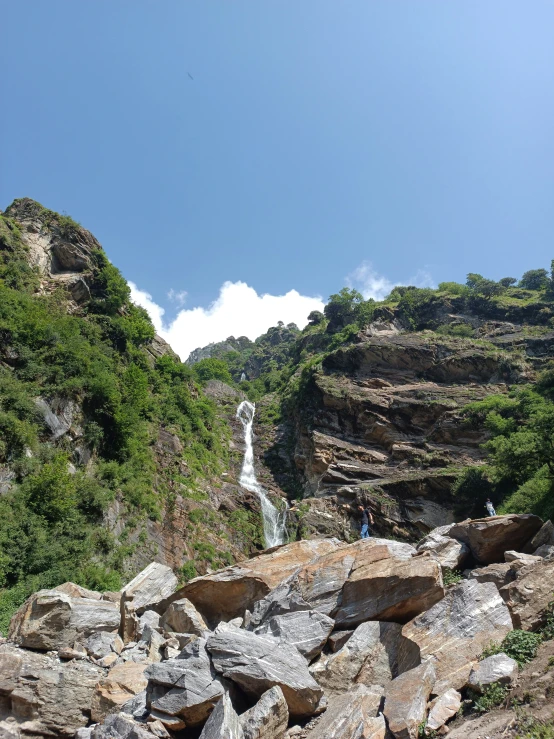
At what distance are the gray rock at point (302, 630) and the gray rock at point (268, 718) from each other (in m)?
1.53

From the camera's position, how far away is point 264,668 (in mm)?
6105

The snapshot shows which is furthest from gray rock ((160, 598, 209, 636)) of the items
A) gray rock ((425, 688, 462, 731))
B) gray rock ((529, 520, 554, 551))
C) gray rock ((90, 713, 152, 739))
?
gray rock ((529, 520, 554, 551))

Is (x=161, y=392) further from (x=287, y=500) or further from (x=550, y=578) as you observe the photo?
(x=550, y=578)

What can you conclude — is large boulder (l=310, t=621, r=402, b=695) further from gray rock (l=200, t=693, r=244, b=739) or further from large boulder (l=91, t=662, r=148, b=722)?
large boulder (l=91, t=662, r=148, b=722)

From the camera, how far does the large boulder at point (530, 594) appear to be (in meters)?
6.75

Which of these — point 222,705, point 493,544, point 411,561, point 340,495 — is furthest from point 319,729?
point 340,495

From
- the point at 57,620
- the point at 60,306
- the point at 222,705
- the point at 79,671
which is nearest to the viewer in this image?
the point at 222,705

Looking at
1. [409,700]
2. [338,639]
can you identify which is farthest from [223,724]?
[338,639]

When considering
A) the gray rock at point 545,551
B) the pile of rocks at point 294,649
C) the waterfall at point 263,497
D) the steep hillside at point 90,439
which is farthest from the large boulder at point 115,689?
the waterfall at point 263,497

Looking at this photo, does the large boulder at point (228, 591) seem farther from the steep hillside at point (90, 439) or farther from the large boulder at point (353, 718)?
the steep hillside at point (90, 439)

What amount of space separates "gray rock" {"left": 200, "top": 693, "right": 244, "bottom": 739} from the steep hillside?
9341mm

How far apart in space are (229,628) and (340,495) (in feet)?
79.5

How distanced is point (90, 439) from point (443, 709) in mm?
18909

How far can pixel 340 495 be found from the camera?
30172mm
